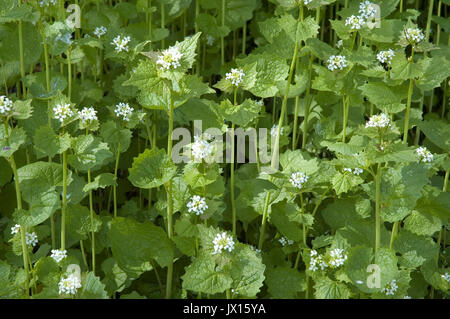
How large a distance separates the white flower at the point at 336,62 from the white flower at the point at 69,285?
3.43 feet

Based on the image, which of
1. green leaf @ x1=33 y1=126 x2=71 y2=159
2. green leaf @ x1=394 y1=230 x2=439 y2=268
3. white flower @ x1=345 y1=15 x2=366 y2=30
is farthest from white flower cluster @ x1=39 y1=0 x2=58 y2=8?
green leaf @ x1=394 y1=230 x2=439 y2=268

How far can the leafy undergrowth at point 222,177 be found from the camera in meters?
1.72

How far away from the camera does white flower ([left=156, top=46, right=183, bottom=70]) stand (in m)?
1.64

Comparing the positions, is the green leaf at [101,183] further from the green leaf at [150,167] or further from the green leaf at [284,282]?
the green leaf at [284,282]

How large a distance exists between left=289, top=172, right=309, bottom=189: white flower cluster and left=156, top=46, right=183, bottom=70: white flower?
20.5 inches

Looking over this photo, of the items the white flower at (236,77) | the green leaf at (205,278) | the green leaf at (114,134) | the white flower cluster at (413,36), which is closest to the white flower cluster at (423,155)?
the white flower cluster at (413,36)

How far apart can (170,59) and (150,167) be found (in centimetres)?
33

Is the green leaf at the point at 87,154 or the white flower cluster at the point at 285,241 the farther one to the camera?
→ the white flower cluster at the point at 285,241

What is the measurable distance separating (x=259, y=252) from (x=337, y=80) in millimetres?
629

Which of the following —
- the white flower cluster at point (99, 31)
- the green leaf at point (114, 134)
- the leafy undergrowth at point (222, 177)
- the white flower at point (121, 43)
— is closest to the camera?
the leafy undergrowth at point (222, 177)

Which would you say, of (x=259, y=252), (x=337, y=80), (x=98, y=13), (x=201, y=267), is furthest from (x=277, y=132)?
(x=98, y=13)

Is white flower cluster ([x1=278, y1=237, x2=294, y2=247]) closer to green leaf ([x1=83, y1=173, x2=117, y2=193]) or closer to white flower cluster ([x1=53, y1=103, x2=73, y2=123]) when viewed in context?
green leaf ([x1=83, y1=173, x2=117, y2=193])

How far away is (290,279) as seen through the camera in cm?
190

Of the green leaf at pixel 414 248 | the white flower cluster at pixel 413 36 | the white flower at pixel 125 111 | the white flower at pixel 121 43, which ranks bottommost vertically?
the green leaf at pixel 414 248
